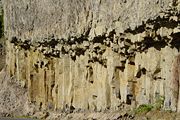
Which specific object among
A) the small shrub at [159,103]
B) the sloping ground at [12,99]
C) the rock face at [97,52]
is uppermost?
the rock face at [97,52]

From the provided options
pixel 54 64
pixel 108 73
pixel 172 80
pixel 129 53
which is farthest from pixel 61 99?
pixel 172 80

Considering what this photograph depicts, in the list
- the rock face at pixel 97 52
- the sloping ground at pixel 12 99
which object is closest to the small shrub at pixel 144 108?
the rock face at pixel 97 52

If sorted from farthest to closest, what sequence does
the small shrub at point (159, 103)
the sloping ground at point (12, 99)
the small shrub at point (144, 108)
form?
the sloping ground at point (12, 99), the small shrub at point (144, 108), the small shrub at point (159, 103)

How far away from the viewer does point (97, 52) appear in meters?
31.4

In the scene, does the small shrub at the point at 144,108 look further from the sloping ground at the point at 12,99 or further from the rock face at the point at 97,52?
the sloping ground at the point at 12,99

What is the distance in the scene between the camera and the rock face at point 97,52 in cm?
2417

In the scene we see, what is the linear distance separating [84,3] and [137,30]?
6563 millimetres

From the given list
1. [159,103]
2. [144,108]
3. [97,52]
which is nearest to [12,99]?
[97,52]

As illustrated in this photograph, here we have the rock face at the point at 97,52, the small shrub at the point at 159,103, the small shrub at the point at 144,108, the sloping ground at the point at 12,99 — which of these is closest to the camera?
the rock face at the point at 97,52

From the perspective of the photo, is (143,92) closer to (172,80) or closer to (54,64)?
(172,80)

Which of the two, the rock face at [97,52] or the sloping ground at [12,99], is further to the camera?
the sloping ground at [12,99]

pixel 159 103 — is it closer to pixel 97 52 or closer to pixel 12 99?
pixel 97 52

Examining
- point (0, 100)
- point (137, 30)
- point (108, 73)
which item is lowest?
point (0, 100)

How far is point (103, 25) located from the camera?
29156 mm
